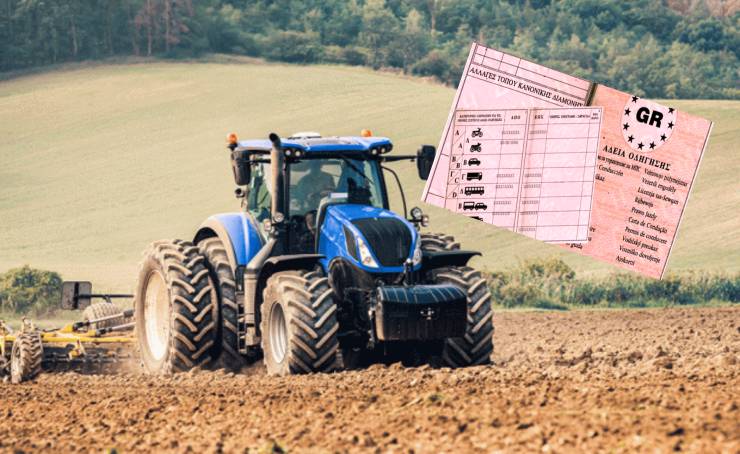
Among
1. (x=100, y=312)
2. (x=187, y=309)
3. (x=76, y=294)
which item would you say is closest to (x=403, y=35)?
(x=100, y=312)

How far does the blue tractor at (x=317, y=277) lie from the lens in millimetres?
11633

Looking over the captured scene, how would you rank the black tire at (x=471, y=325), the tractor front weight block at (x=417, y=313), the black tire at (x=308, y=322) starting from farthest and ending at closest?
the black tire at (x=471, y=325) → the black tire at (x=308, y=322) → the tractor front weight block at (x=417, y=313)

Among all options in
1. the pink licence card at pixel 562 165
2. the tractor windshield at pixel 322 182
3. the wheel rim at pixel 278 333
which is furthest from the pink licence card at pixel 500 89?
the tractor windshield at pixel 322 182

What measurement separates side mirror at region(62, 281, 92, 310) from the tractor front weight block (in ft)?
20.5

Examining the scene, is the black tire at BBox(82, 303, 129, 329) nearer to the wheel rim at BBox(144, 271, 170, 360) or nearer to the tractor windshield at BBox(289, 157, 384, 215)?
the wheel rim at BBox(144, 271, 170, 360)

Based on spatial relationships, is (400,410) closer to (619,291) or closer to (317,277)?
(317,277)

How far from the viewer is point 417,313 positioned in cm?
1139

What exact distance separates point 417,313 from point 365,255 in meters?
0.90

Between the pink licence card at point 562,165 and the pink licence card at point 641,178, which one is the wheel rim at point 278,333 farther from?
the pink licence card at point 641,178

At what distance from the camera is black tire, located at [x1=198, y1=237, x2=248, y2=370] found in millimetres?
13195

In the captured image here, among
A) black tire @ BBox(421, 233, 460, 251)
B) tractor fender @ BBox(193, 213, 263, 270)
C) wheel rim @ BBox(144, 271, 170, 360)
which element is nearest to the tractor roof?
tractor fender @ BBox(193, 213, 263, 270)

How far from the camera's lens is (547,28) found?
299ft

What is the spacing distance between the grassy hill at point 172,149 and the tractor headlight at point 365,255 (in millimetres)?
21718

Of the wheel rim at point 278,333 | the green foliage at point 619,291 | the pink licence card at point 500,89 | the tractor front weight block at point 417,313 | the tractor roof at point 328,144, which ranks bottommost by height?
the green foliage at point 619,291
